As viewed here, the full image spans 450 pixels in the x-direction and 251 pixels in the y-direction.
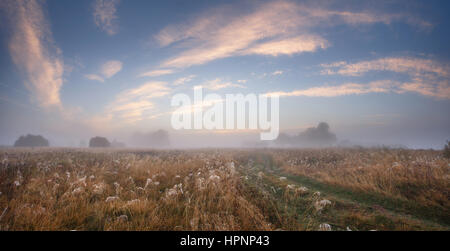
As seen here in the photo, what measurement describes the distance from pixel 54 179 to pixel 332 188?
12150mm

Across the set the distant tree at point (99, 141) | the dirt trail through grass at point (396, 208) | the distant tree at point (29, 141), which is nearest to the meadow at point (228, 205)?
the dirt trail through grass at point (396, 208)

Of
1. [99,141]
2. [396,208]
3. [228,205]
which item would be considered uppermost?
[228,205]

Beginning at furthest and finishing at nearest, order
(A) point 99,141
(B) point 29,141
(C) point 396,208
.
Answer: (A) point 99,141, (B) point 29,141, (C) point 396,208

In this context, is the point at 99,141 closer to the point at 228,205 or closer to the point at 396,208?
the point at 228,205

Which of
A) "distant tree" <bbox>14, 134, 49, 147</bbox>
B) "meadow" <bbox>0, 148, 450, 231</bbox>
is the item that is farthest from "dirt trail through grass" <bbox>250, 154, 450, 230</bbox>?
"distant tree" <bbox>14, 134, 49, 147</bbox>

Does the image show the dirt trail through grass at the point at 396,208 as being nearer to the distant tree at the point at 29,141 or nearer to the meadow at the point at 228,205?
the meadow at the point at 228,205

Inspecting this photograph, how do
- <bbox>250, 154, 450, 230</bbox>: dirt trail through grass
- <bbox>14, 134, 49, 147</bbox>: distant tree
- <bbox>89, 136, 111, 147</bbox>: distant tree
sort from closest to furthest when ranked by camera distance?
<bbox>250, 154, 450, 230</bbox>: dirt trail through grass
<bbox>14, 134, 49, 147</bbox>: distant tree
<bbox>89, 136, 111, 147</bbox>: distant tree

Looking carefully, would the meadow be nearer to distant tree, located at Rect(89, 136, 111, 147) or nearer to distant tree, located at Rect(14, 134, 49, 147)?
distant tree, located at Rect(89, 136, 111, 147)

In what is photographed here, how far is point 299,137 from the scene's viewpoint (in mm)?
98875

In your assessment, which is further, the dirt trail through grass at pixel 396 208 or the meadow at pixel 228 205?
the dirt trail through grass at pixel 396 208

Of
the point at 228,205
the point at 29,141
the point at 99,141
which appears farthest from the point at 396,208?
the point at 29,141

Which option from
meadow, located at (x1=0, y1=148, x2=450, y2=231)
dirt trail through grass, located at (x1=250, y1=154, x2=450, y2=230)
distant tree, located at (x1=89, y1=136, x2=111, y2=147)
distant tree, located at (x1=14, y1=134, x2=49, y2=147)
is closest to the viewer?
meadow, located at (x1=0, y1=148, x2=450, y2=231)

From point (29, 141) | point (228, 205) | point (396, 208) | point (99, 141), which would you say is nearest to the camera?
point (228, 205)
